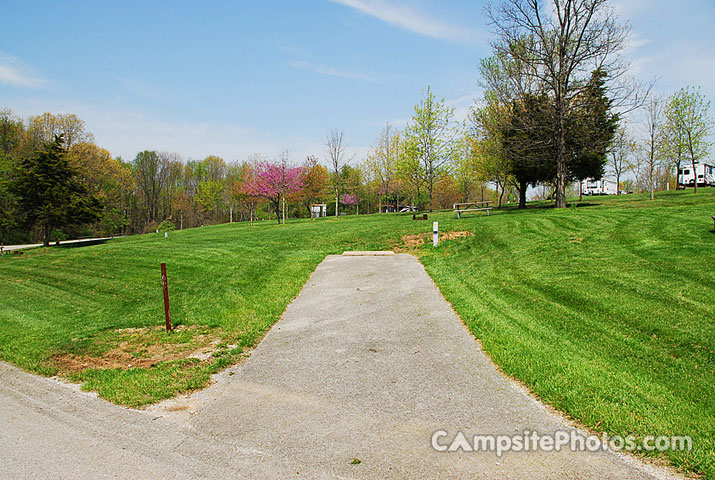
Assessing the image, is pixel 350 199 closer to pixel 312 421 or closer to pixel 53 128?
pixel 53 128

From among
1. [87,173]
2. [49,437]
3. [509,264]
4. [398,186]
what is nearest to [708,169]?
[398,186]

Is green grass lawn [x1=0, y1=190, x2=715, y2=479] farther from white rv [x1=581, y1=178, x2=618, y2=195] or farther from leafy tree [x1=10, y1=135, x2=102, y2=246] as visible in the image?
white rv [x1=581, y1=178, x2=618, y2=195]

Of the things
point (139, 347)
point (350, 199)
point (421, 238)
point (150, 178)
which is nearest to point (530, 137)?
point (421, 238)

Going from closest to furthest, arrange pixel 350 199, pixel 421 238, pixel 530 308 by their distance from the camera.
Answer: pixel 530 308 < pixel 421 238 < pixel 350 199

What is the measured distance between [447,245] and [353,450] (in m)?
11.0

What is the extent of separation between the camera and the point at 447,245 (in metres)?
13.4

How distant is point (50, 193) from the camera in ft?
92.8

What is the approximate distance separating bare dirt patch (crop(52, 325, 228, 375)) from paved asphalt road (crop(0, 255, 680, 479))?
627mm

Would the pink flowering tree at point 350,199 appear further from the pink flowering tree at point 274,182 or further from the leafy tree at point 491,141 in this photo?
the leafy tree at point 491,141

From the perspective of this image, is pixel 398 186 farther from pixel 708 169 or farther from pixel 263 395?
pixel 263 395
